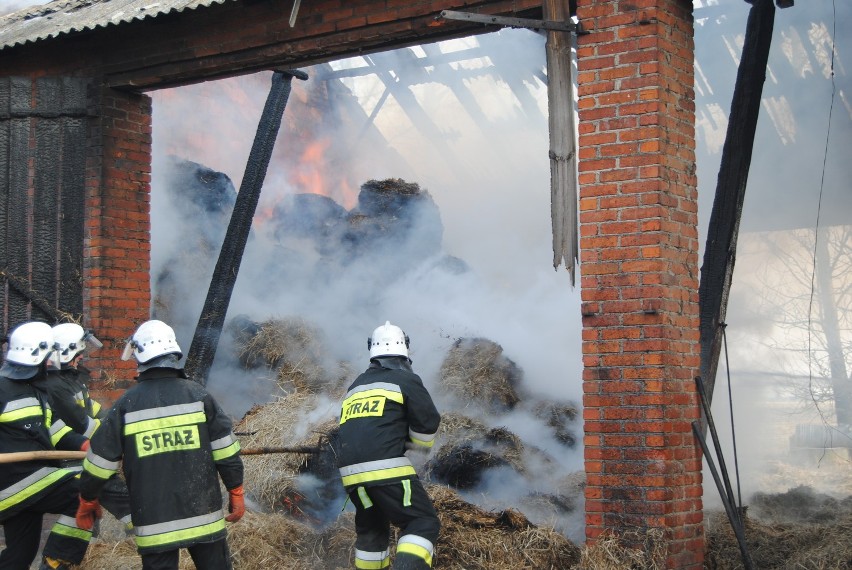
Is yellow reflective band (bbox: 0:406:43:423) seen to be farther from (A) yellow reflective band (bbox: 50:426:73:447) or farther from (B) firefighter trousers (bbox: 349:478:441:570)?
(B) firefighter trousers (bbox: 349:478:441:570)

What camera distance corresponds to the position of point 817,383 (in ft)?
60.8

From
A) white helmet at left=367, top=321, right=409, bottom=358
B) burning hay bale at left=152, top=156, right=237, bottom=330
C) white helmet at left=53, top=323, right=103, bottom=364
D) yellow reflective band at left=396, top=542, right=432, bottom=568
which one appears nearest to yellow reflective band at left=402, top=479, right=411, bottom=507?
yellow reflective band at left=396, top=542, right=432, bottom=568

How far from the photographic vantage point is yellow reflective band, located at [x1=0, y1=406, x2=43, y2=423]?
256 inches

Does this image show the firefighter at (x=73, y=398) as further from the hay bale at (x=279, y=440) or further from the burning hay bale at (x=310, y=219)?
the burning hay bale at (x=310, y=219)

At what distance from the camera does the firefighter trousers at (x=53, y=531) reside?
21.3 feet

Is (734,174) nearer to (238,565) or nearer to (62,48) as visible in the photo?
(238,565)

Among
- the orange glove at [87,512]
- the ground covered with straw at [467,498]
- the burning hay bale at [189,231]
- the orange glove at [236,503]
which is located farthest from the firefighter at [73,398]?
the burning hay bale at [189,231]

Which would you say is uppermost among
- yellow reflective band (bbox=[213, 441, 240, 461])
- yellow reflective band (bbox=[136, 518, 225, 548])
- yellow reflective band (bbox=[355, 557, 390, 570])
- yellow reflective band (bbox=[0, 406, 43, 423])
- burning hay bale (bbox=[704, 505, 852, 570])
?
yellow reflective band (bbox=[0, 406, 43, 423])

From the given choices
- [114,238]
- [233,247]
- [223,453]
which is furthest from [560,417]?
[223,453]

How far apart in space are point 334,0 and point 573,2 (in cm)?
219

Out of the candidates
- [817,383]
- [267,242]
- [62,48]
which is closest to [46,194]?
[62,48]

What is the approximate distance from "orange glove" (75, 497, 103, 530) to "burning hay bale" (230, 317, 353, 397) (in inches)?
191

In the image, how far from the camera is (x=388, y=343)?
6.37 metres

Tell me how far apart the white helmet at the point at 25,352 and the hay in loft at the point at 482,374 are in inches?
177
